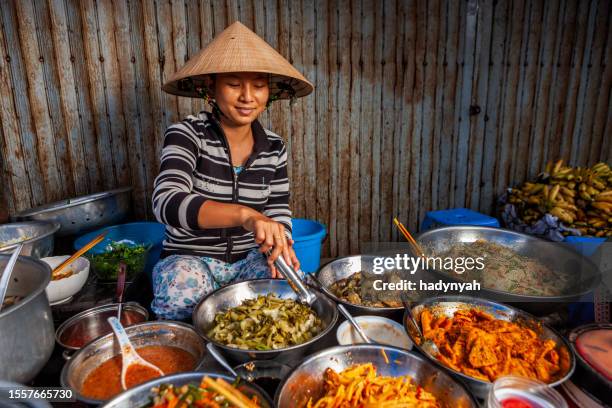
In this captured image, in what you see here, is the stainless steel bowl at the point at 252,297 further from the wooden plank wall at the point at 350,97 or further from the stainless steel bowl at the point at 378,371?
the wooden plank wall at the point at 350,97

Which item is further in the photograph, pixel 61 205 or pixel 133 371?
pixel 61 205

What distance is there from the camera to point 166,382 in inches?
48.0

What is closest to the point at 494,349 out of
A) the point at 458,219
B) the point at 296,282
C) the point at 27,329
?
the point at 296,282

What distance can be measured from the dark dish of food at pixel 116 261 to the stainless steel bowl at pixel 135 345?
37.3 inches

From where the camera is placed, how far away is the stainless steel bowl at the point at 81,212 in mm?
3025

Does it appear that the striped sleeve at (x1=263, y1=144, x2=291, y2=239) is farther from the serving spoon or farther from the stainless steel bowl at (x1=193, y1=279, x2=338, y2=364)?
the serving spoon

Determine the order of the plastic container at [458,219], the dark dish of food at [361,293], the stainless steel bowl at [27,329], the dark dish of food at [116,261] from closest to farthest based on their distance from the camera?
the stainless steel bowl at [27,329] < the dark dish of food at [361,293] < the dark dish of food at [116,261] < the plastic container at [458,219]

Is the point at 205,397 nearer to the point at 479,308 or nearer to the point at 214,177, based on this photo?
the point at 479,308

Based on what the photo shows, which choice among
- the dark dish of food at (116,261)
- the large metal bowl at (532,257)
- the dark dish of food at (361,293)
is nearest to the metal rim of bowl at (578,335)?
the large metal bowl at (532,257)

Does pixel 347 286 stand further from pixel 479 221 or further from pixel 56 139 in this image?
pixel 56 139

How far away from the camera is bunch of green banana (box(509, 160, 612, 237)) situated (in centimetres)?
401

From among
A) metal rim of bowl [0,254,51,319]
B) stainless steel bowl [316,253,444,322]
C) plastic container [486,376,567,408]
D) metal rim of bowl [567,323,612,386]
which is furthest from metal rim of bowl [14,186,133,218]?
metal rim of bowl [567,323,612,386]

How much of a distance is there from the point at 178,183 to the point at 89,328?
912mm

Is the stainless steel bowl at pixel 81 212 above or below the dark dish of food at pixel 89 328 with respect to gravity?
above
